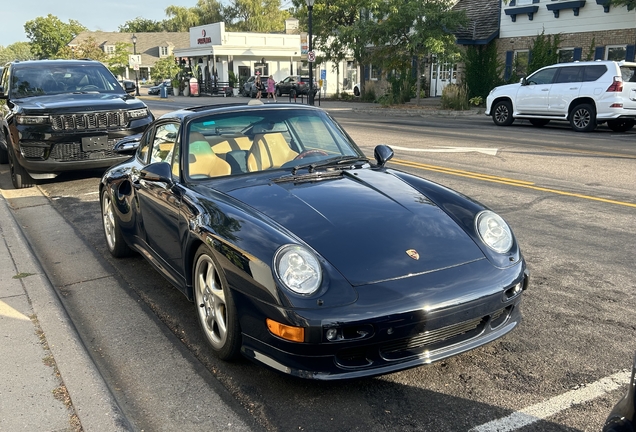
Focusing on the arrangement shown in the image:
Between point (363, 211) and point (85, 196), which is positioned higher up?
point (363, 211)

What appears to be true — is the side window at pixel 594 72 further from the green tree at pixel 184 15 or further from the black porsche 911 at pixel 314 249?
the green tree at pixel 184 15

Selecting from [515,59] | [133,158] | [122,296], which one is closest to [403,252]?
[122,296]

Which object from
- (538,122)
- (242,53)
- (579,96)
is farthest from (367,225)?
(242,53)

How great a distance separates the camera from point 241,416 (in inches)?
121

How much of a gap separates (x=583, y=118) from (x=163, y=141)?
15014 mm

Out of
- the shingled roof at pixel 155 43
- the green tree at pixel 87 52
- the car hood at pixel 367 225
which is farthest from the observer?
the shingled roof at pixel 155 43

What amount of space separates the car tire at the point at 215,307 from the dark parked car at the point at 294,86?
37.9m

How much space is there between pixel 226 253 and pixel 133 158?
264 cm

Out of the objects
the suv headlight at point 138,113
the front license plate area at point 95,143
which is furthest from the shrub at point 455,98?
the front license plate area at point 95,143

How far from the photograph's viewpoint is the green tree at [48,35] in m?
98.3

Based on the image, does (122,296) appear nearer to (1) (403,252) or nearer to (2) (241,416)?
(2) (241,416)

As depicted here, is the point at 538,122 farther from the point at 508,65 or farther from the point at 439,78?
the point at 439,78

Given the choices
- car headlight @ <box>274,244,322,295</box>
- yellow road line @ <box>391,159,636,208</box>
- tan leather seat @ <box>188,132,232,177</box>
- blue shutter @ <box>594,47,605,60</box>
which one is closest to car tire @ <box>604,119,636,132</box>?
blue shutter @ <box>594,47,605,60</box>

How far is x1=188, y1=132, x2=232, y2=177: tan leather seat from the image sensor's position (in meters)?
4.34
